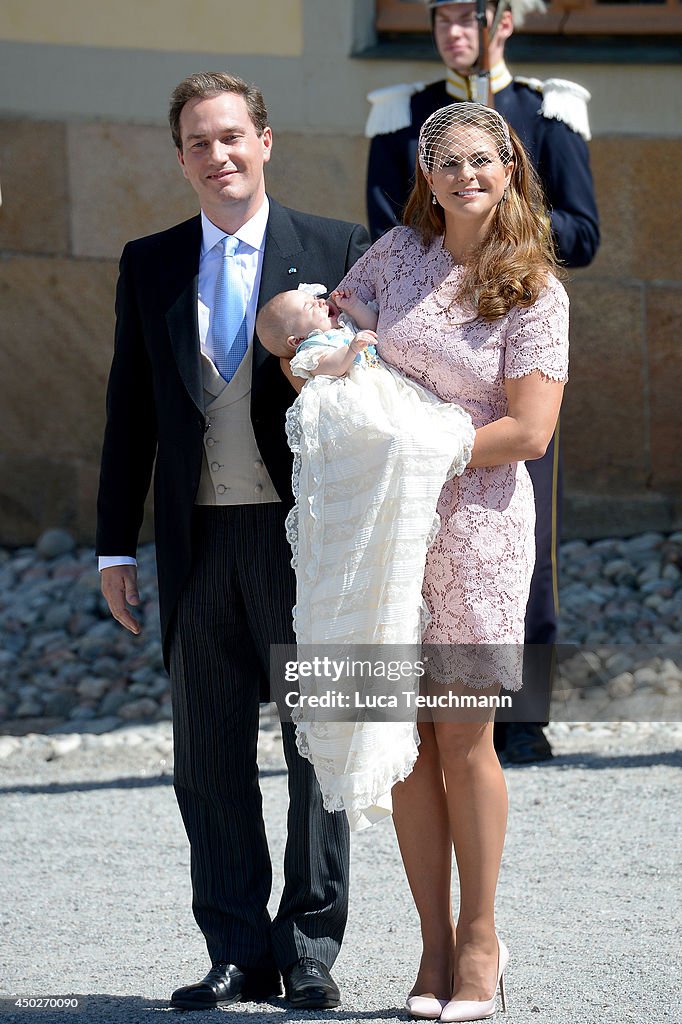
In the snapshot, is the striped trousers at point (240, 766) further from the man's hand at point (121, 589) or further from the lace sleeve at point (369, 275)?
the lace sleeve at point (369, 275)

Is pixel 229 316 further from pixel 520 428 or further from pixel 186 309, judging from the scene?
pixel 520 428

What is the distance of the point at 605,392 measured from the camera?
742 cm

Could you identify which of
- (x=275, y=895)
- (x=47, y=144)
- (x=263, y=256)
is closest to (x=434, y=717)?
(x=263, y=256)

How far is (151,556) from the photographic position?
7.49 m

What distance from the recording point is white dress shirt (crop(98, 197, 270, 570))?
3.28 metres

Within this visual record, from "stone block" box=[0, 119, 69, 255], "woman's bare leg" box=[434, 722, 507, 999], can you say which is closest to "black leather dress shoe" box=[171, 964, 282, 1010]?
"woman's bare leg" box=[434, 722, 507, 999]

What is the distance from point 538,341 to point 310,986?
1380 mm

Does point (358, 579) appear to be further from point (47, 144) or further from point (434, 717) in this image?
point (47, 144)

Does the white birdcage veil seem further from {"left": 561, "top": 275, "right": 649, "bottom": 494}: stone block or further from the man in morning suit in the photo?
{"left": 561, "top": 275, "right": 649, "bottom": 494}: stone block

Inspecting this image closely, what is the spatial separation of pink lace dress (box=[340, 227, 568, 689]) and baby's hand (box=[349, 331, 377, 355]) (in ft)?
0.27

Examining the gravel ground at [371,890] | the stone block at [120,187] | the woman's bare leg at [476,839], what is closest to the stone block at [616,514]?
the gravel ground at [371,890]

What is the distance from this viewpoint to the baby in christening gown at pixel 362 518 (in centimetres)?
289

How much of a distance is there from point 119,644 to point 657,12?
3.81m

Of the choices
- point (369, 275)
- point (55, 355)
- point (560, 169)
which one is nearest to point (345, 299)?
point (369, 275)
